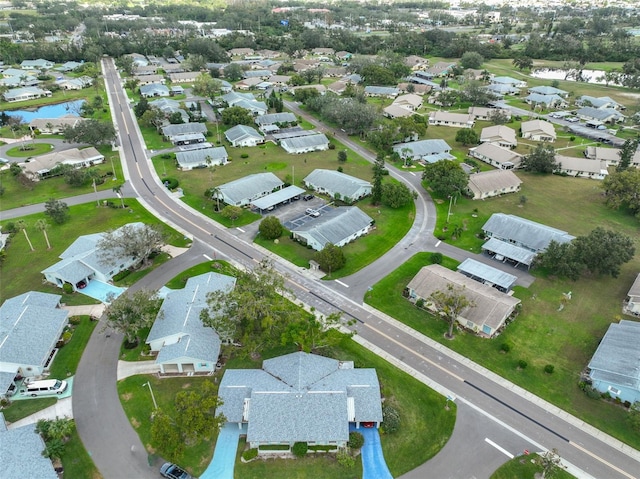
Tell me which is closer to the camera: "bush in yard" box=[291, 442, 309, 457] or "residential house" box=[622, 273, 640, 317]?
"bush in yard" box=[291, 442, 309, 457]

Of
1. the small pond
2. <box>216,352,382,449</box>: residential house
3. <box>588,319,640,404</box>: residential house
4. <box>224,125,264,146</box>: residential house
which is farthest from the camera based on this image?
the small pond

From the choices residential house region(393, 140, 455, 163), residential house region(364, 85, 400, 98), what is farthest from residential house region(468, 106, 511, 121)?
residential house region(364, 85, 400, 98)

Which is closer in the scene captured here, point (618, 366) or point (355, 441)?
point (355, 441)

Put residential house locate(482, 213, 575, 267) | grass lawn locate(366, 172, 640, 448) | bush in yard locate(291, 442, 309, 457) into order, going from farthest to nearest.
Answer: residential house locate(482, 213, 575, 267) → grass lawn locate(366, 172, 640, 448) → bush in yard locate(291, 442, 309, 457)

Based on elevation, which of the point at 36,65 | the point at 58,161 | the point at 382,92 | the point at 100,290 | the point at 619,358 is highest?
the point at 36,65

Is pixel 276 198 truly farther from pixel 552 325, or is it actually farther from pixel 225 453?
pixel 552 325

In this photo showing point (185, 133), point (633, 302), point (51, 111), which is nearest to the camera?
point (633, 302)

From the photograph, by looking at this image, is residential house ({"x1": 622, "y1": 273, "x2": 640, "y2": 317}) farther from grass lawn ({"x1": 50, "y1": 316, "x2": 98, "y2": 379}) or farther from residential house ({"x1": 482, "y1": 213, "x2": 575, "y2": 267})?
grass lawn ({"x1": 50, "y1": 316, "x2": 98, "y2": 379})

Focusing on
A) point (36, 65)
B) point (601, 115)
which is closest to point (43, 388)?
point (601, 115)
